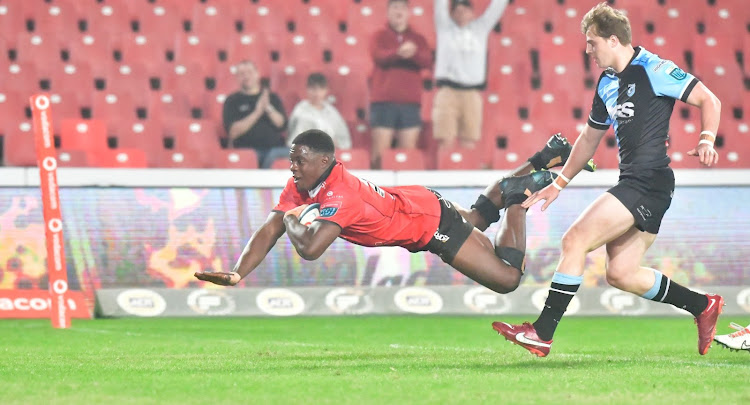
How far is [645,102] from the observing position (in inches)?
249

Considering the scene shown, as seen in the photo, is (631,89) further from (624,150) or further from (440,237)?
(440,237)

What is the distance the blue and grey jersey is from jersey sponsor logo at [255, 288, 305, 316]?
5678 mm

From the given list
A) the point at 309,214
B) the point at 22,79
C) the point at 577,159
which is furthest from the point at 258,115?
the point at 577,159

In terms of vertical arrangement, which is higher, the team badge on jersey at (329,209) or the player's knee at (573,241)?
the team badge on jersey at (329,209)

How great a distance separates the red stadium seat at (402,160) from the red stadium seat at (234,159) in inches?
63.1

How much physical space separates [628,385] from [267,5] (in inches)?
440

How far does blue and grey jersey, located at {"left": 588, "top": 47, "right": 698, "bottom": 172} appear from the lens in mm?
6277

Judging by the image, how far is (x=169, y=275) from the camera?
1152 centimetres

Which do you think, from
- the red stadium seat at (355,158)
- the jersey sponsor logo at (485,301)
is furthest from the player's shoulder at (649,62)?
the red stadium seat at (355,158)

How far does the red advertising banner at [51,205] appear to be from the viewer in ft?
31.4

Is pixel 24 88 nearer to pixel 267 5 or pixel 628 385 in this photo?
pixel 267 5

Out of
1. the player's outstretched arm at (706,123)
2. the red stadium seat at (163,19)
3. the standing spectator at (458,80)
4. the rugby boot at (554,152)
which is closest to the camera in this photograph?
the player's outstretched arm at (706,123)

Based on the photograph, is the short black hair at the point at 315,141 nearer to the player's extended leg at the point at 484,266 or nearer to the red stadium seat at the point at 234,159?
the player's extended leg at the point at 484,266

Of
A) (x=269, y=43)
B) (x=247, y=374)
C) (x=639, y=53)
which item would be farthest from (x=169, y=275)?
(x=639, y=53)
